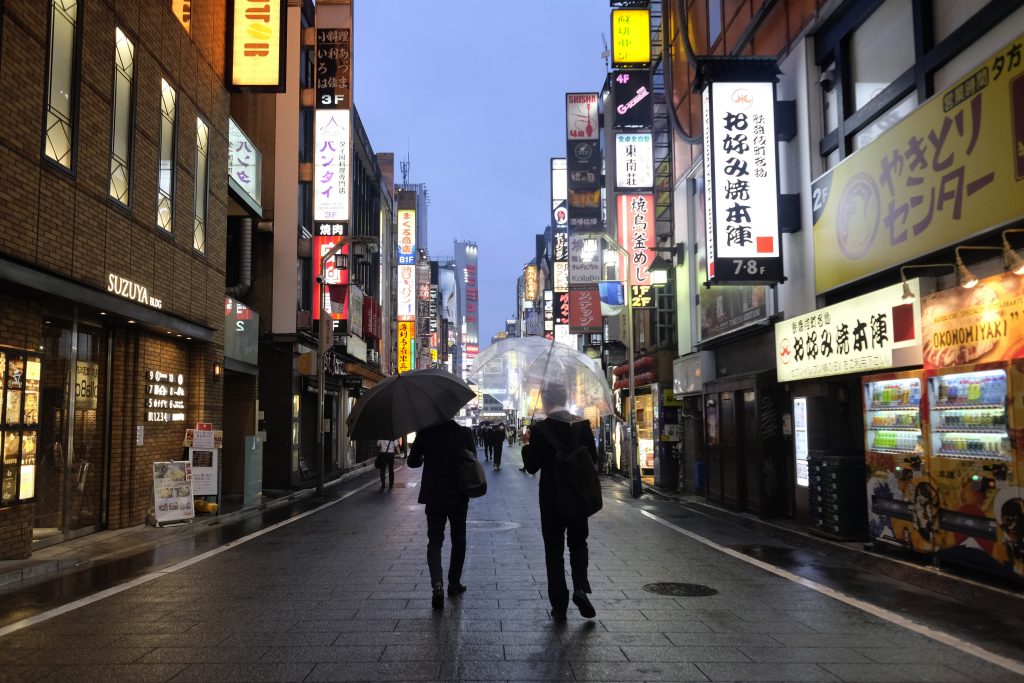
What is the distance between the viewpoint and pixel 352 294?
30.9 metres

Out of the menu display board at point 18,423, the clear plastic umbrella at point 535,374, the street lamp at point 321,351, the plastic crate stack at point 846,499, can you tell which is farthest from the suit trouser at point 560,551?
the street lamp at point 321,351

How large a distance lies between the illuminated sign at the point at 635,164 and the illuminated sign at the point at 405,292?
3251cm

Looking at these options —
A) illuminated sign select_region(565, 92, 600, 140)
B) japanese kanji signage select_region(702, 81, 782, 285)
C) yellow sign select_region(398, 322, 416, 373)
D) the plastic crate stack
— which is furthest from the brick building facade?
yellow sign select_region(398, 322, 416, 373)

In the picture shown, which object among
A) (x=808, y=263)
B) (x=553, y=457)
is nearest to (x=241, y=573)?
(x=553, y=457)

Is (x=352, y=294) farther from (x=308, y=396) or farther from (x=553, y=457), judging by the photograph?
(x=553, y=457)

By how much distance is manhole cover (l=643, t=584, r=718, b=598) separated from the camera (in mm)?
8391

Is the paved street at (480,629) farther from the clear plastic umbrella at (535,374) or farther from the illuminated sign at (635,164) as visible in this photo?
the illuminated sign at (635,164)

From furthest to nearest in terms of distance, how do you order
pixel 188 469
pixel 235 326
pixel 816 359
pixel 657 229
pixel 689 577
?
pixel 657 229, pixel 235 326, pixel 188 469, pixel 816 359, pixel 689 577

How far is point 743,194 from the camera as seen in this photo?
15492mm

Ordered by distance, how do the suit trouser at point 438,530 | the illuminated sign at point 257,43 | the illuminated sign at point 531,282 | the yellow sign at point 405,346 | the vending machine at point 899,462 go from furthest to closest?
1. the illuminated sign at point 531,282
2. the yellow sign at point 405,346
3. the illuminated sign at point 257,43
4. the vending machine at point 899,462
5. the suit trouser at point 438,530

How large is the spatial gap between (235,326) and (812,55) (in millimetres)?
14997

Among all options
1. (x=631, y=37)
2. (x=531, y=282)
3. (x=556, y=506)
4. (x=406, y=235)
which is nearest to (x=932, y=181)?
(x=556, y=506)

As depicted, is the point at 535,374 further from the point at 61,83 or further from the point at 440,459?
the point at 61,83

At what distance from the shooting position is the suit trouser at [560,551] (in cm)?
702
